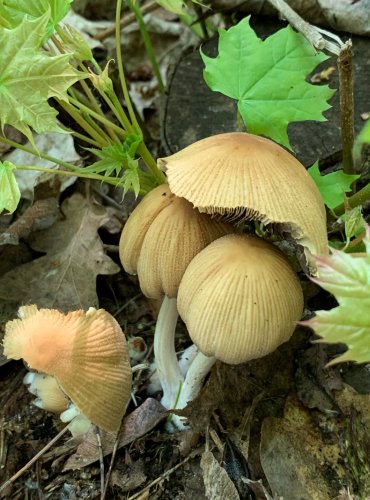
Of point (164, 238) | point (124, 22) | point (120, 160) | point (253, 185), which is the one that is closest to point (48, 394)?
point (164, 238)

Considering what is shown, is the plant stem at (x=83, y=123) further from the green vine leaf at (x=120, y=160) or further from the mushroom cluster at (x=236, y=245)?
the mushroom cluster at (x=236, y=245)

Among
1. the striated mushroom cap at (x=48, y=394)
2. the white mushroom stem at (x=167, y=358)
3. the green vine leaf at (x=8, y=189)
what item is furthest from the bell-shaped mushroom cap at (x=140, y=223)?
the striated mushroom cap at (x=48, y=394)

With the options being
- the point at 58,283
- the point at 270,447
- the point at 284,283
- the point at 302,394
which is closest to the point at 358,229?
the point at 284,283

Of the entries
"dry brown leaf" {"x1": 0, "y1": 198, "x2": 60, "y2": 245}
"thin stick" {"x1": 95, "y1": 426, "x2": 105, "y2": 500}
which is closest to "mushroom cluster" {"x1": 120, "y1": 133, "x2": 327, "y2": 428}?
"thin stick" {"x1": 95, "y1": 426, "x2": 105, "y2": 500}

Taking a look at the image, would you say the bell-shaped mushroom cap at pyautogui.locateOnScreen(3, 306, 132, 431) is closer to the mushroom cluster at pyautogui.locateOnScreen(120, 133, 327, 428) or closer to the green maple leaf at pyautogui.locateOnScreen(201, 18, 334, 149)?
the mushroom cluster at pyautogui.locateOnScreen(120, 133, 327, 428)

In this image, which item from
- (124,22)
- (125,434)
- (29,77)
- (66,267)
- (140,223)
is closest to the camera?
(29,77)

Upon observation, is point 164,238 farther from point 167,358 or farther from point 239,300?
point 167,358

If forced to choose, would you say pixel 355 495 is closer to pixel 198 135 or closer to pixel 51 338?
pixel 51 338
